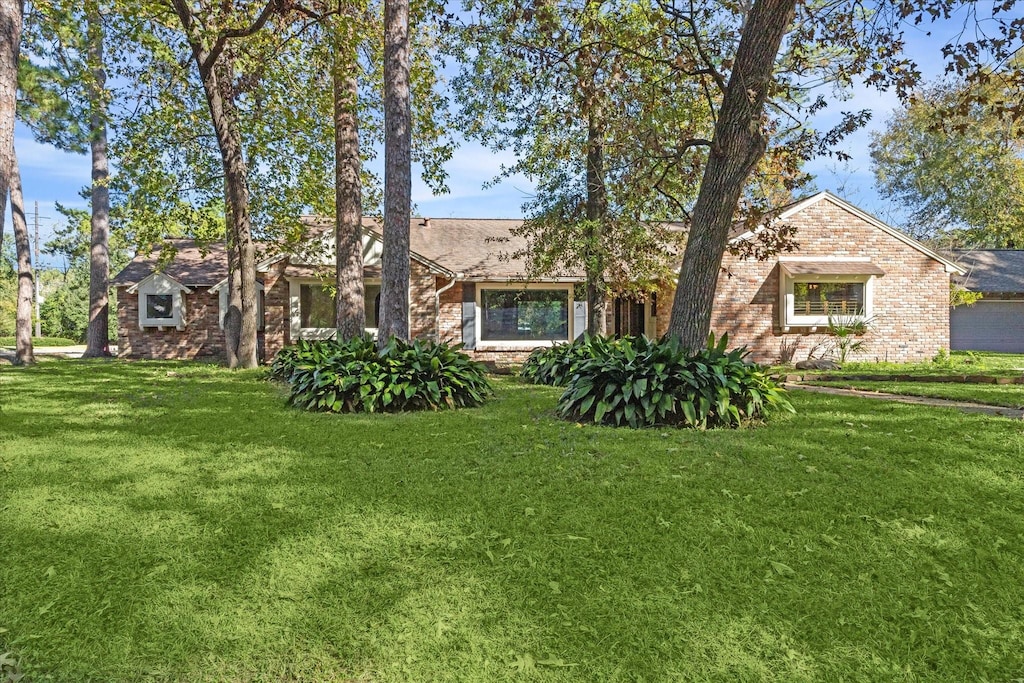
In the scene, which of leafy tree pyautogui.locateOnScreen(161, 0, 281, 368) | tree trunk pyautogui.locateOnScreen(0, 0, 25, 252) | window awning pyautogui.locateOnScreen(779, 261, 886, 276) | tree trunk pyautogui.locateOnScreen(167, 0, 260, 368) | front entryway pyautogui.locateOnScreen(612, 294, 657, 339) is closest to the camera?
tree trunk pyautogui.locateOnScreen(0, 0, 25, 252)

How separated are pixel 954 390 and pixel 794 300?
6201 millimetres

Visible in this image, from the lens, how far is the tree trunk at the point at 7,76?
446cm

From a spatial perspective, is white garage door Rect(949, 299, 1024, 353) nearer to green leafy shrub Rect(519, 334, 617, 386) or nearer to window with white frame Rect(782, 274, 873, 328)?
window with white frame Rect(782, 274, 873, 328)

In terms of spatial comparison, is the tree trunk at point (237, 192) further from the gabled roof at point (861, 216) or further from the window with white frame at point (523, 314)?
the gabled roof at point (861, 216)

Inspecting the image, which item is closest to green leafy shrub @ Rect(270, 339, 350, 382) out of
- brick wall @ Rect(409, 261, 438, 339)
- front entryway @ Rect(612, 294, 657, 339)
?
brick wall @ Rect(409, 261, 438, 339)

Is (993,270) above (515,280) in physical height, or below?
above

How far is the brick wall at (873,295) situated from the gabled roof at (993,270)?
8.13 metres

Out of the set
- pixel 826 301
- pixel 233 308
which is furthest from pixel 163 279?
pixel 826 301

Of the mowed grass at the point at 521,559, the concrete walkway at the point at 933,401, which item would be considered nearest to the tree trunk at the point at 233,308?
the mowed grass at the point at 521,559

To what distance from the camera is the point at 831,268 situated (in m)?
13.6

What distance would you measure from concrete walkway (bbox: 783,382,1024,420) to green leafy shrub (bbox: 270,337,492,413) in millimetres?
5197

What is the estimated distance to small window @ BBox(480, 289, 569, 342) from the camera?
15.0 m

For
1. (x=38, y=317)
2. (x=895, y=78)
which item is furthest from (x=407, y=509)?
(x=38, y=317)

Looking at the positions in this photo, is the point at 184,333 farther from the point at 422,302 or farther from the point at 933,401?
the point at 933,401
